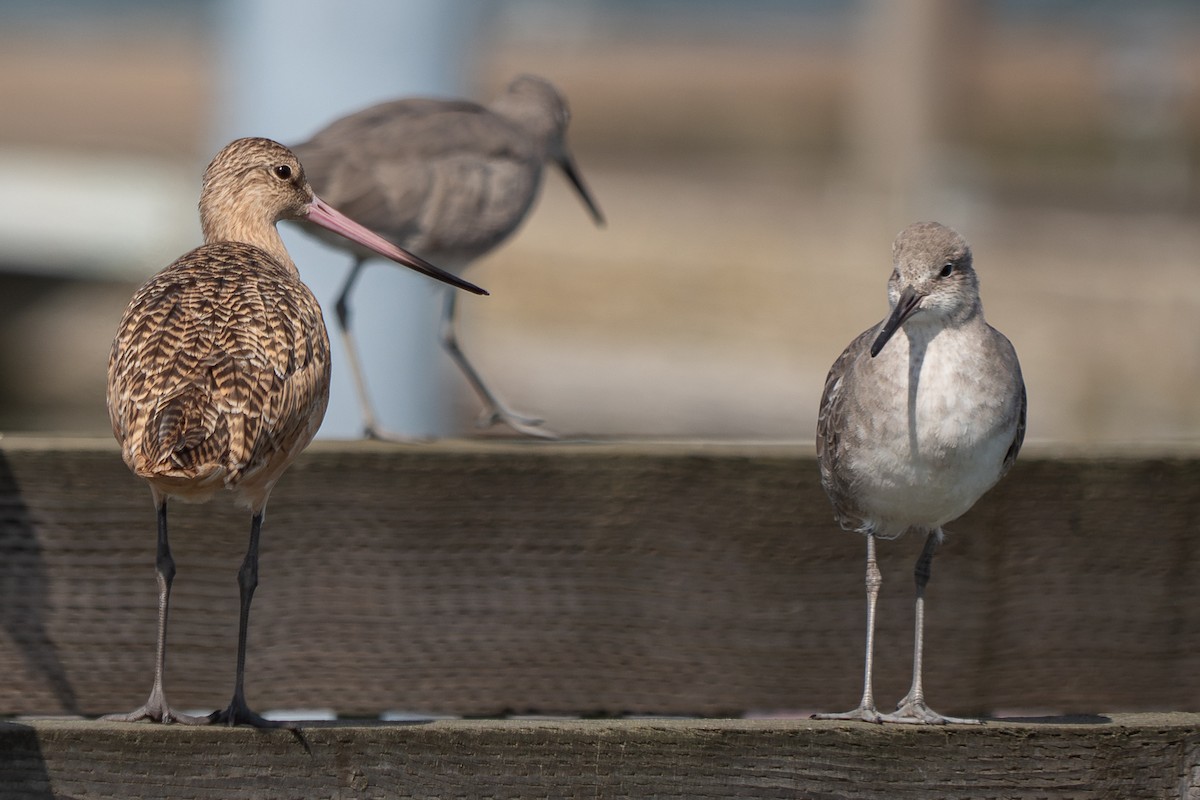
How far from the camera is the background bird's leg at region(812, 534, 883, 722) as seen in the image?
3035 millimetres

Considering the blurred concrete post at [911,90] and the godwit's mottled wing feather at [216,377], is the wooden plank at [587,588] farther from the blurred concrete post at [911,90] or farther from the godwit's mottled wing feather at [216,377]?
the blurred concrete post at [911,90]

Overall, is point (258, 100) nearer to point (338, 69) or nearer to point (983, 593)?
point (338, 69)

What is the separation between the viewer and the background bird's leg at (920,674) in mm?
3027

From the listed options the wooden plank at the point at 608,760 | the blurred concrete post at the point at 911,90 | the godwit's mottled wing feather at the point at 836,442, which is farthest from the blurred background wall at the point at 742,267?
the wooden plank at the point at 608,760

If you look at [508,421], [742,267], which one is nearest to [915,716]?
[508,421]

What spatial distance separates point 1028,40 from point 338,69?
49.6m

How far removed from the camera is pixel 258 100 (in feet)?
17.2

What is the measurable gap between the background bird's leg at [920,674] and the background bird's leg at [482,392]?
179 centimetres

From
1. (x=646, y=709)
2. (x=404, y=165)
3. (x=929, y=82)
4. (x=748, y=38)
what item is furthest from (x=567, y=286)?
(x=748, y=38)

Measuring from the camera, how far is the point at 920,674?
321 cm

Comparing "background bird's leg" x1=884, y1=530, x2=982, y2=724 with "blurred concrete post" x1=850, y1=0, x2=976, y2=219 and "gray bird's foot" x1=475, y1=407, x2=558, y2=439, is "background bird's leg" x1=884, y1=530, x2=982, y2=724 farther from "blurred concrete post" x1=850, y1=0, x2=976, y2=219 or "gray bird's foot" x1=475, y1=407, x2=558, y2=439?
"blurred concrete post" x1=850, y1=0, x2=976, y2=219

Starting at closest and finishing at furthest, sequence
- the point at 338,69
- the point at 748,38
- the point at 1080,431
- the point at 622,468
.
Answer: the point at 622,468 → the point at 338,69 → the point at 1080,431 → the point at 748,38

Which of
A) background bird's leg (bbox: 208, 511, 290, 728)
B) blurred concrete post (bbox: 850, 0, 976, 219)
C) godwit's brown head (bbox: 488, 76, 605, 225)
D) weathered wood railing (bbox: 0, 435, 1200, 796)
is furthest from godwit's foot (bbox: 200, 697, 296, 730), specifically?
blurred concrete post (bbox: 850, 0, 976, 219)

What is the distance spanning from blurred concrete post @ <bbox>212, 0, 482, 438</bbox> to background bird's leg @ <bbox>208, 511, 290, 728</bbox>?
6.29 ft
